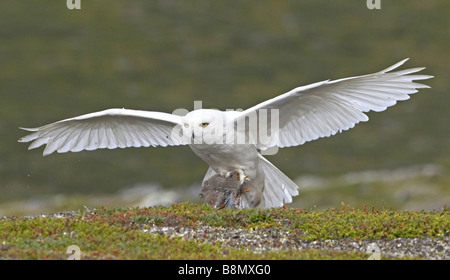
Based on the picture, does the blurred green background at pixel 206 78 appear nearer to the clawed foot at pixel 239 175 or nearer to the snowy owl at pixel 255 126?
the snowy owl at pixel 255 126

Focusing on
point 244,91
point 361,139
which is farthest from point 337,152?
point 244,91

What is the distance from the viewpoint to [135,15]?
95875mm

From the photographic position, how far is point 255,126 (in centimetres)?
1647

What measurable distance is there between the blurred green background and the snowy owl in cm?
1569

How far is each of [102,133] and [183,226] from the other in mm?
5642

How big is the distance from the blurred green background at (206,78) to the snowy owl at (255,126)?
618 inches

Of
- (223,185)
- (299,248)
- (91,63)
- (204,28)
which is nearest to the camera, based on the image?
(299,248)

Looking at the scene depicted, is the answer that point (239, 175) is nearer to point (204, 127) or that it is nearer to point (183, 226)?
point (204, 127)

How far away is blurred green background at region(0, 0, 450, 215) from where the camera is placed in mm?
49062

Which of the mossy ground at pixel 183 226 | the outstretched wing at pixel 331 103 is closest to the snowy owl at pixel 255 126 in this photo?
the outstretched wing at pixel 331 103

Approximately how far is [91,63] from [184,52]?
9.87 metres

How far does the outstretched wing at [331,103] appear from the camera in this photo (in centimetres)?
1542

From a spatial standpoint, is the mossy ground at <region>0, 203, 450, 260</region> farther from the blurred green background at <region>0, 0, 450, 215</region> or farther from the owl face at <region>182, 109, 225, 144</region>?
the blurred green background at <region>0, 0, 450, 215</region>
